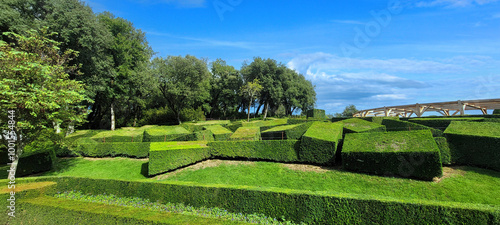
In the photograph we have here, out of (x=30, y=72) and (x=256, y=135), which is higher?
(x=30, y=72)

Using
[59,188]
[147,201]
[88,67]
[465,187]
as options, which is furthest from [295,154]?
[88,67]

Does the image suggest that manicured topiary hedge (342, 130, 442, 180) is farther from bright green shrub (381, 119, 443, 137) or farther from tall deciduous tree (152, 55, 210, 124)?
tall deciduous tree (152, 55, 210, 124)

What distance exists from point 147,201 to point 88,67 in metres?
25.0

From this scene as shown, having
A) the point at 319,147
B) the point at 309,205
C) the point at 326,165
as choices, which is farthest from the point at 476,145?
the point at 309,205

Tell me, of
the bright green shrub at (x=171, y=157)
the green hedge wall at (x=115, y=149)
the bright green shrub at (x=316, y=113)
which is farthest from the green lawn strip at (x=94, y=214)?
the bright green shrub at (x=316, y=113)

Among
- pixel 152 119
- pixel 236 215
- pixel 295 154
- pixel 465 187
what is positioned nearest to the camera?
pixel 236 215

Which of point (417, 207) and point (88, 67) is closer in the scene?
point (417, 207)

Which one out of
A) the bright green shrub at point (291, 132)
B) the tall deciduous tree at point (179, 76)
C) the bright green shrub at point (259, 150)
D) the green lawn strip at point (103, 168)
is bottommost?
the green lawn strip at point (103, 168)

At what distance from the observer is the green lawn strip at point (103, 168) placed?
1245 centimetres

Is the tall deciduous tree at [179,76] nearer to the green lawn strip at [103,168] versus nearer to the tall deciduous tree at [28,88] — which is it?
the green lawn strip at [103,168]

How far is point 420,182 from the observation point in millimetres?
7621

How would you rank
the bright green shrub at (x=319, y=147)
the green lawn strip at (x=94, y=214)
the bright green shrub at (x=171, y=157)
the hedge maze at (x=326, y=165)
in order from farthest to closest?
1. the bright green shrub at (x=171, y=157)
2. the bright green shrub at (x=319, y=147)
3. the hedge maze at (x=326, y=165)
4. the green lawn strip at (x=94, y=214)

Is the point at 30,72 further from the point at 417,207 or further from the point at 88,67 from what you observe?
the point at 88,67

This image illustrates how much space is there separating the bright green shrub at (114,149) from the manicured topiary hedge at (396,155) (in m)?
13.6
